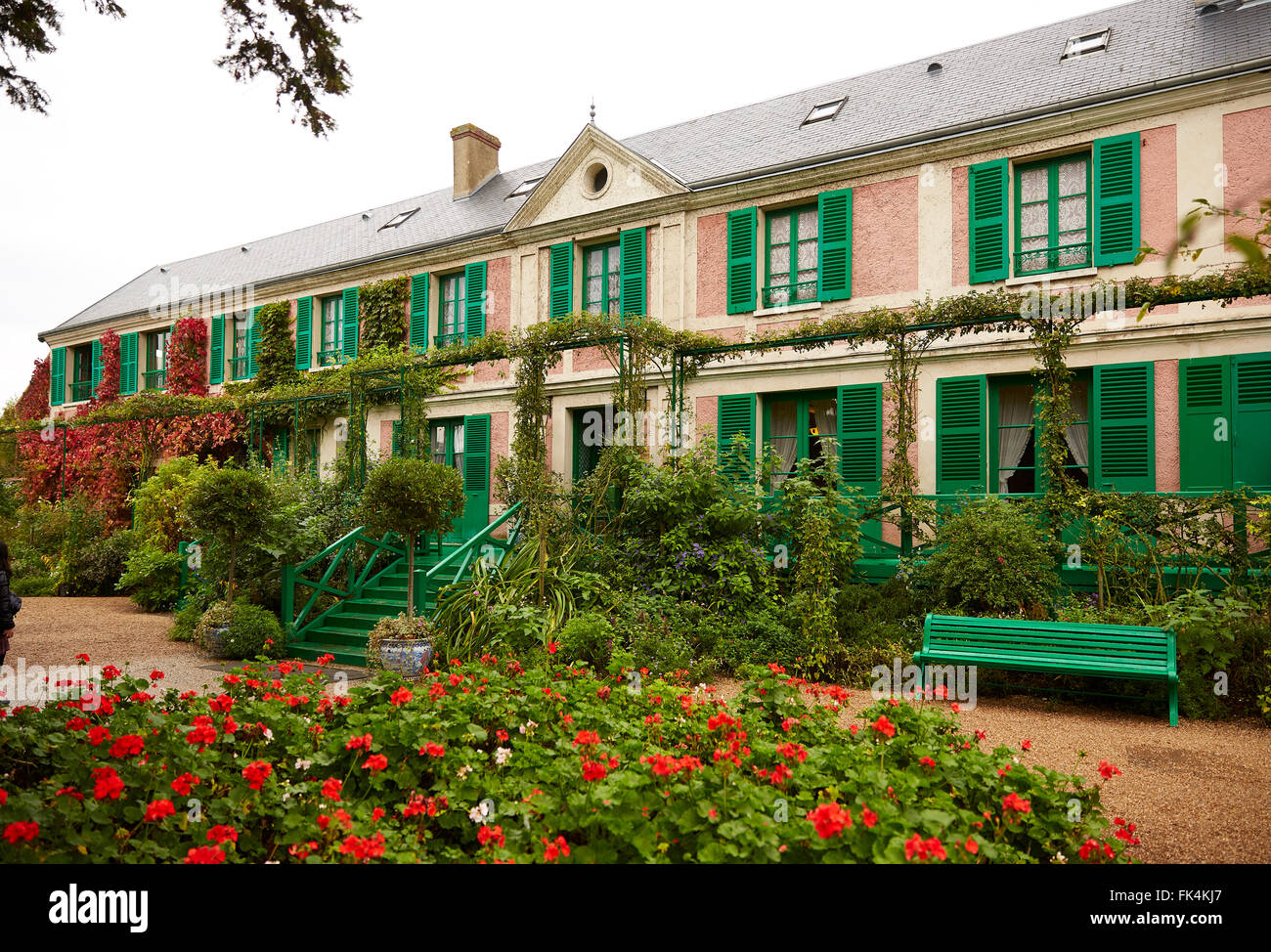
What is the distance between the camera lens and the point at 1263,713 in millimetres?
5406

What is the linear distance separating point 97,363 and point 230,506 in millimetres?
15945

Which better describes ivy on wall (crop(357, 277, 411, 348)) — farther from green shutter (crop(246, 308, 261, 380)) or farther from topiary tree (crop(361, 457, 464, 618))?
topiary tree (crop(361, 457, 464, 618))

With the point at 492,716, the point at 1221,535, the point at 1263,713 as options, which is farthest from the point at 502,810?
the point at 1221,535

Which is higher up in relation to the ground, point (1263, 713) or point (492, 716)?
point (492, 716)

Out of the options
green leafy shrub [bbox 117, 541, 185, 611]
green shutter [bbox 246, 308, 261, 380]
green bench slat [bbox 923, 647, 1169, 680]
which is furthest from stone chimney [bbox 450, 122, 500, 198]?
green bench slat [bbox 923, 647, 1169, 680]

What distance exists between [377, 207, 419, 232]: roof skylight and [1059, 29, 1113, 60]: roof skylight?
12805 mm

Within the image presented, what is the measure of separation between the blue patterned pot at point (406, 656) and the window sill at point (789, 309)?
7.10m

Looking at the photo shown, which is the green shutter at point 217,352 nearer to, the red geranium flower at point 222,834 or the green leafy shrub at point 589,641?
the green leafy shrub at point 589,641

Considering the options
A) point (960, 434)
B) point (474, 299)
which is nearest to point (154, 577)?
point (474, 299)

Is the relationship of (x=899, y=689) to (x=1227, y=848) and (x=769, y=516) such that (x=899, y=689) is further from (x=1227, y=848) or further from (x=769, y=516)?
(x=1227, y=848)

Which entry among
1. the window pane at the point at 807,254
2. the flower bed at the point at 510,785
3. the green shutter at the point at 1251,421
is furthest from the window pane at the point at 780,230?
the flower bed at the point at 510,785
